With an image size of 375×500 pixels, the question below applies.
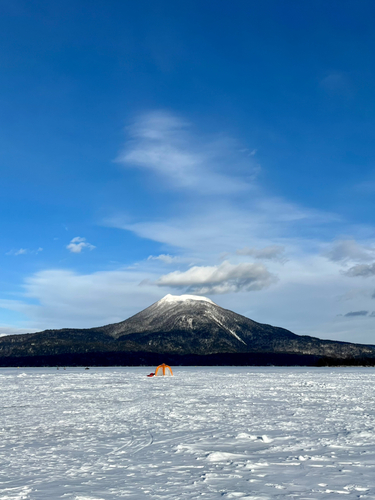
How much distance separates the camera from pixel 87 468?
46.7 ft

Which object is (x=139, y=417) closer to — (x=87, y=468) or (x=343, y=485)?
(x=87, y=468)

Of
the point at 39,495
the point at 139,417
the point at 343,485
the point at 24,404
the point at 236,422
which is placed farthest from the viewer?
the point at 24,404

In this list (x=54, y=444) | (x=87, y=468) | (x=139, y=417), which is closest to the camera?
(x=87, y=468)

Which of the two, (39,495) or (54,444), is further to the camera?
(54,444)

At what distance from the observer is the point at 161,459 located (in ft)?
51.1

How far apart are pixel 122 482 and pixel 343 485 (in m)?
5.55

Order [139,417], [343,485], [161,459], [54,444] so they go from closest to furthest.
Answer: [343,485]
[161,459]
[54,444]
[139,417]

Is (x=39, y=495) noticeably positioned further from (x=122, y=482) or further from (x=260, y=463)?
(x=260, y=463)

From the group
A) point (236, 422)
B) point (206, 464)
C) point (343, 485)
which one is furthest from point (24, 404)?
point (343, 485)

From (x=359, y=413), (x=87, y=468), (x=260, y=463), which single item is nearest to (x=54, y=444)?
(x=87, y=468)

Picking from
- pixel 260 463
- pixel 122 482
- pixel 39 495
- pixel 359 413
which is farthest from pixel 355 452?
pixel 359 413

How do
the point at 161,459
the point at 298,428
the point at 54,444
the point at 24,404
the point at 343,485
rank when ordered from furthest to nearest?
the point at 24,404 → the point at 298,428 → the point at 54,444 → the point at 161,459 → the point at 343,485

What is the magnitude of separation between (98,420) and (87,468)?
38.2ft

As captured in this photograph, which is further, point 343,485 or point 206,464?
point 206,464
